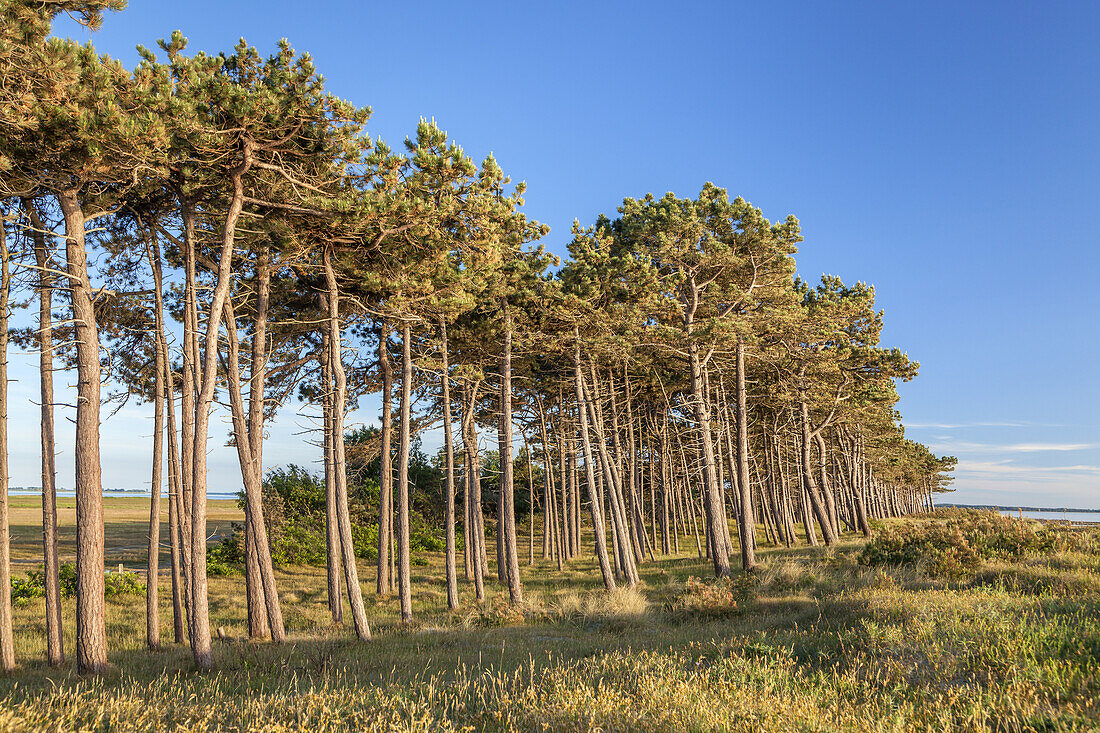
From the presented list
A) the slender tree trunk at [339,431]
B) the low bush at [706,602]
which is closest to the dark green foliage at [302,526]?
the slender tree trunk at [339,431]

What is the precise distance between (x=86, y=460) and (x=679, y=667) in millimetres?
11946

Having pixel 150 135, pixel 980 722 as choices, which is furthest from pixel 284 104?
pixel 980 722

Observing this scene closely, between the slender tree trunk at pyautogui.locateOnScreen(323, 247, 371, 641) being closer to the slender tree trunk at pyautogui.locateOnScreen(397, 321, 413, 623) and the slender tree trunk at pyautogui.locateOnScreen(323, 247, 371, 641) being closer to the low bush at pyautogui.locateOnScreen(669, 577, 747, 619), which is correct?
the slender tree trunk at pyautogui.locateOnScreen(397, 321, 413, 623)

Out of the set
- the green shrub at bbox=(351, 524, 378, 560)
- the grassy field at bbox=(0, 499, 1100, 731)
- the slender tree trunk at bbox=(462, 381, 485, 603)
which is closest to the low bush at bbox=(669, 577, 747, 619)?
the grassy field at bbox=(0, 499, 1100, 731)

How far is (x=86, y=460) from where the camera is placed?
11.9m

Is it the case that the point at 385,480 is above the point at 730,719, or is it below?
above

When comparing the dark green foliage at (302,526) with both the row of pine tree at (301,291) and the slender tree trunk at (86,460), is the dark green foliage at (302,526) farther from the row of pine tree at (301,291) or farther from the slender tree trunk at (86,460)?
the slender tree trunk at (86,460)

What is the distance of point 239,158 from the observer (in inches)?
525

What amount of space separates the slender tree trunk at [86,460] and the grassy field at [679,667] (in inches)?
37.8

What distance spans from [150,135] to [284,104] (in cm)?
282

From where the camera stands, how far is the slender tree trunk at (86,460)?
11391mm

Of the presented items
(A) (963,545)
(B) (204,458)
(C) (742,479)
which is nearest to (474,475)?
(C) (742,479)

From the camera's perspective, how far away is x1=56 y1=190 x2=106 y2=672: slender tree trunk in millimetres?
11391

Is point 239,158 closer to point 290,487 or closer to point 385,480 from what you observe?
point 385,480
